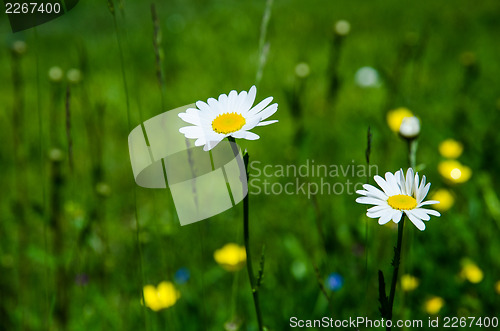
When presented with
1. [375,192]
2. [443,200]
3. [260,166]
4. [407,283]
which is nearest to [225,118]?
[375,192]

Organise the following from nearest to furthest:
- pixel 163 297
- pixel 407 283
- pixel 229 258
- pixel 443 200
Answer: pixel 407 283 < pixel 163 297 < pixel 229 258 < pixel 443 200

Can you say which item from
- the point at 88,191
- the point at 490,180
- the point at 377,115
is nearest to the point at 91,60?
the point at 88,191

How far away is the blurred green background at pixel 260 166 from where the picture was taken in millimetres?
1062

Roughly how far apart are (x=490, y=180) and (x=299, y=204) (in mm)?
559

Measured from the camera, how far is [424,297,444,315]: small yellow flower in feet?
3.25

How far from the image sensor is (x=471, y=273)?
41.0 inches

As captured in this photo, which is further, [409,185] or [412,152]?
[412,152]

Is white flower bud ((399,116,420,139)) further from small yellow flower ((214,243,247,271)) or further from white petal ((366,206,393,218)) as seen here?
small yellow flower ((214,243,247,271))

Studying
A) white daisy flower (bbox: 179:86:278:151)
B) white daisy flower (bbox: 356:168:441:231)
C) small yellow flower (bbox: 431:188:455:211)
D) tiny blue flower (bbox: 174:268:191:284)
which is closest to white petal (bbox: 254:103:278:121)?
white daisy flower (bbox: 179:86:278:151)

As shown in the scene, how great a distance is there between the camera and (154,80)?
95.7 inches

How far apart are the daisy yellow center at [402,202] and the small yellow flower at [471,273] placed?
62 centimetres

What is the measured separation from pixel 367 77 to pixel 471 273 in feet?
→ 4.21

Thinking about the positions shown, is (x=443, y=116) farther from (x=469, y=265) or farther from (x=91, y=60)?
(x=91, y=60)

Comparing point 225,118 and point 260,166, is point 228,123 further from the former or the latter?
point 260,166
